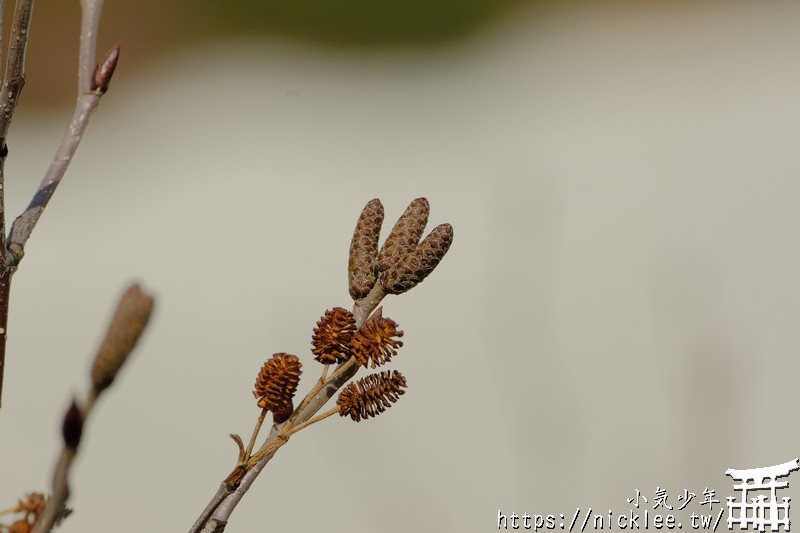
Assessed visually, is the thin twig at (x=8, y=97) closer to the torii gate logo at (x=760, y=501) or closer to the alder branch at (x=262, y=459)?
the alder branch at (x=262, y=459)

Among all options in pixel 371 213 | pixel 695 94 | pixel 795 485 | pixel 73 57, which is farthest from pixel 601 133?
pixel 371 213

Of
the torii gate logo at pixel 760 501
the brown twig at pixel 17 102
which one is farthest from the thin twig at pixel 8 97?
the torii gate logo at pixel 760 501

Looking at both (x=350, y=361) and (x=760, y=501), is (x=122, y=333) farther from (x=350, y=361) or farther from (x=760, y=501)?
(x=760, y=501)

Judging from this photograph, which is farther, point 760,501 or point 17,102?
point 760,501

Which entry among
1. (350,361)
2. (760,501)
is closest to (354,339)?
(350,361)

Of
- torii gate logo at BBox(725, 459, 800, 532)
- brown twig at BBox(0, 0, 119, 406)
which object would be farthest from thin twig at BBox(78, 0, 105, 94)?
torii gate logo at BBox(725, 459, 800, 532)

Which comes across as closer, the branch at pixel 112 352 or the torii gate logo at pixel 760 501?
the branch at pixel 112 352

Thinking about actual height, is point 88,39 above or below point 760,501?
above
